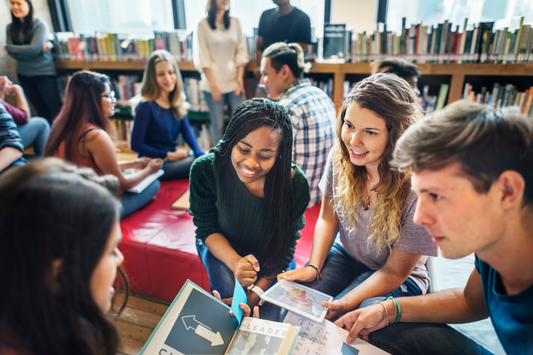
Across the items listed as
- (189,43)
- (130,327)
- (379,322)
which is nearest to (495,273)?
(379,322)

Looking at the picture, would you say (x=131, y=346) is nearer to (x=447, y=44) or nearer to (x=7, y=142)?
(x=7, y=142)

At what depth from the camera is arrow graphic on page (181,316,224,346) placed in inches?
33.7

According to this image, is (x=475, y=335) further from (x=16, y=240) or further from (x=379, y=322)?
(x=16, y=240)

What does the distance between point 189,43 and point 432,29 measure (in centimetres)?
242

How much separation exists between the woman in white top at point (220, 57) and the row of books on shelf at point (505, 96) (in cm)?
215

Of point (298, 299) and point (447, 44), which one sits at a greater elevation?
point (447, 44)

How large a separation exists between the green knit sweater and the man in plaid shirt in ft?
2.21

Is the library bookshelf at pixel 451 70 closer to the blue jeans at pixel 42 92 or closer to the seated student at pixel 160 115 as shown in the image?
the seated student at pixel 160 115

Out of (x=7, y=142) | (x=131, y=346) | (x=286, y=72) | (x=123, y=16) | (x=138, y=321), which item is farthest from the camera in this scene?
(x=123, y=16)

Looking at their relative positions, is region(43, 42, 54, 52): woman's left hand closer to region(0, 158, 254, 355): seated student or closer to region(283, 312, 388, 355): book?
region(0, 158, 254, 355): seated student

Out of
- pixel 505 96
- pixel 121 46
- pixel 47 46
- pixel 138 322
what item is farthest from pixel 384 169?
pixel 47 46

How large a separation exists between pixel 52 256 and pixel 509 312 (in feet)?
3.32

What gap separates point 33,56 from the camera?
3488 millimetres

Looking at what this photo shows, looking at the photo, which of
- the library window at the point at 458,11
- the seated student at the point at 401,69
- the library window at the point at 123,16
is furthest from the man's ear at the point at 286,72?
the library window at the point at 123,16
